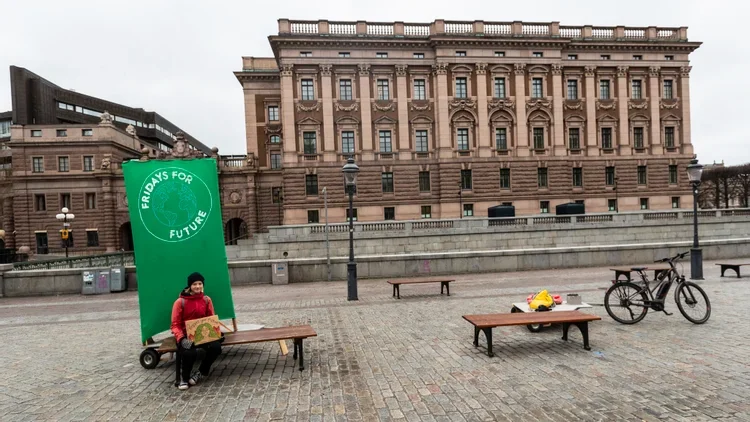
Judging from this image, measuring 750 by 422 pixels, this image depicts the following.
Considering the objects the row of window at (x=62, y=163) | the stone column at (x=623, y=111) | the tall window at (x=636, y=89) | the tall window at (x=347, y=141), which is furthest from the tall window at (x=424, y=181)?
the row of window at (x=62, y=163)

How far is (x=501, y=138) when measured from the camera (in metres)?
38.4

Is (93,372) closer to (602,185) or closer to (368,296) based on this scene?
(368,296)

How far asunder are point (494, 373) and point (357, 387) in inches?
80.2

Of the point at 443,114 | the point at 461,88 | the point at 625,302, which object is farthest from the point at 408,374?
the point at 461,88

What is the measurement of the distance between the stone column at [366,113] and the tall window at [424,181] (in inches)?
198

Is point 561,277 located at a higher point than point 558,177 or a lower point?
lower

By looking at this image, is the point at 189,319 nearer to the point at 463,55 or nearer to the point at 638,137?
the point at 463,55

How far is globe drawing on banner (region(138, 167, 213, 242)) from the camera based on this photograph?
660 centimetres

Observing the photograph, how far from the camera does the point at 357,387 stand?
549 centimetres

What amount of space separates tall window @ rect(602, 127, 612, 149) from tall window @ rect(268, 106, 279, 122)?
109 feet

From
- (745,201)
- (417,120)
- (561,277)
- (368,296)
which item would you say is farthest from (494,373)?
(745,201)

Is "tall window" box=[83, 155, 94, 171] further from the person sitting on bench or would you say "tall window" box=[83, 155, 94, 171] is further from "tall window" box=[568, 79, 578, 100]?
"tall window" box=[568, 79, 578, 100]

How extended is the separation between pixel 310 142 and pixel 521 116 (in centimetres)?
2026

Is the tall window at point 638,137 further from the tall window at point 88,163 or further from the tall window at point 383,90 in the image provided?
the tall window at point 88,163
